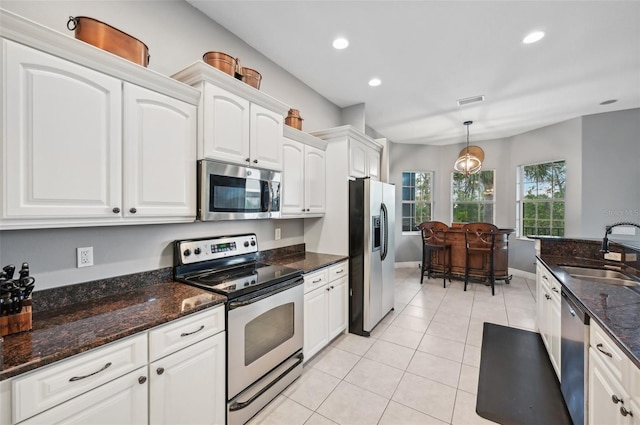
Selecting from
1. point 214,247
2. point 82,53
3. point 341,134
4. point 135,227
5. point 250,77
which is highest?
point 250,77

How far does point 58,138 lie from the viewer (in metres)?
1.26

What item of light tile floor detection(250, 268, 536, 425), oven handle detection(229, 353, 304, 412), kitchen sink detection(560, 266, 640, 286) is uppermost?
kitchen sink detection(560, 266, 640, 286)

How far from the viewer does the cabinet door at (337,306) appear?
2.75m

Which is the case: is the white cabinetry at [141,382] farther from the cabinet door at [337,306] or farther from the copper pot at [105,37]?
the copper pot at [105,37]

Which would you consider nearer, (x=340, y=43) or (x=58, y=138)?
(x=58, y=138)

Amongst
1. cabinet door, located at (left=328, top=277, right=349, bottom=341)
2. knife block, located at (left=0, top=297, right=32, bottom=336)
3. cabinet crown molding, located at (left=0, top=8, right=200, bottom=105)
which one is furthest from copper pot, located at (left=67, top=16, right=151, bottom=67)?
cabinet door, located at (left=328, top=277, right=349, bottom=341)

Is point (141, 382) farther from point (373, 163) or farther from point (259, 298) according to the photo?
point (373, 163)

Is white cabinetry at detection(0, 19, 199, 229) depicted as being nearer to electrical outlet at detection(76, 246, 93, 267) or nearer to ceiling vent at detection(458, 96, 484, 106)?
electrical outlet at detection(76, 246, 93, 267)

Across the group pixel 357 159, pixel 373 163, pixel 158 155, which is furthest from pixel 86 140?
pixel 373 163

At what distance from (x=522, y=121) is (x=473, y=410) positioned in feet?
16.3

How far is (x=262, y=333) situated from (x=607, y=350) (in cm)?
188

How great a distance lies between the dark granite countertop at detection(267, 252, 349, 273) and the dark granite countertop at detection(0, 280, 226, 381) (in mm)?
954

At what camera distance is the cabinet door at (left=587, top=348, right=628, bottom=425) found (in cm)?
118

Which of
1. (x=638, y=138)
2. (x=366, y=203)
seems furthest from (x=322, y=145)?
(x=638, y=138)
